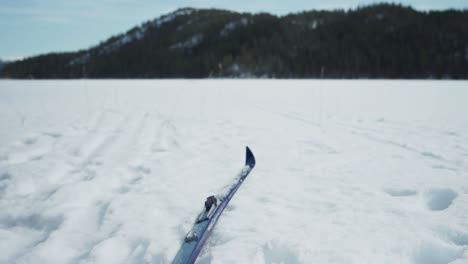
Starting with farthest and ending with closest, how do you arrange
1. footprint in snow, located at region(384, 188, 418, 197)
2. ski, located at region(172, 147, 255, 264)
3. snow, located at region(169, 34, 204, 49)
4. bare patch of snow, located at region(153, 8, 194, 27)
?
bare patch of snow, located at region(153, 8, 194, 27) → snow, located at region(169, 34, 204, 49) → footprint in snow, located at region(384, 188, 418, 197) → ski, located at region(172, 147, 255, 264)

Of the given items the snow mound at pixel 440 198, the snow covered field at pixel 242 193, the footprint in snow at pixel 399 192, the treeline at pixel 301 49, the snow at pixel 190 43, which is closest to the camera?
the snow covered field at pixel 242 193

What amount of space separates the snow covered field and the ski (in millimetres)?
108

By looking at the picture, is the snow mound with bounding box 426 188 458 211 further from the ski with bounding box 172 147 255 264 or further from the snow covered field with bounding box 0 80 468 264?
the ski with bounding box 172 147 255 264

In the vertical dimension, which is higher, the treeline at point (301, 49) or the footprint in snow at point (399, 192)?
the treeline at point (301, 49)

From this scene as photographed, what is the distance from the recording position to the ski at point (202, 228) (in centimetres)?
224

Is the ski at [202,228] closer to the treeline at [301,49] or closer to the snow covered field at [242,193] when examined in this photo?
the snow covered field at [242,193]

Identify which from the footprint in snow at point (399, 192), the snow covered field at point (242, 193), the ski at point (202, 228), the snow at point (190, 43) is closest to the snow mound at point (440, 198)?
the snow covered field at point (242, 193)

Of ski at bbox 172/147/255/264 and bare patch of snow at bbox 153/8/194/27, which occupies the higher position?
bare patch of snow at bbox 153/8/194/27

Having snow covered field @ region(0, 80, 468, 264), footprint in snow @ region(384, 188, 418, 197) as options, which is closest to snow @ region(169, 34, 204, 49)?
snow covered field @ region(0, 80, 468, 264)

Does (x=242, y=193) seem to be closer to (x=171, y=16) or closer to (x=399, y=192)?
(x=399, y=192)

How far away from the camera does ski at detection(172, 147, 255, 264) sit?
2.24 m

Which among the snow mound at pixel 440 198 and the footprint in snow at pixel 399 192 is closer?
the snow mound at pixel 440 198

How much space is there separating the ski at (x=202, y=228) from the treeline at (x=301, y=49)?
59.6m

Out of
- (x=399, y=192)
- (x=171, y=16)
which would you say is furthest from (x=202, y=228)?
(x=171, y=16)
